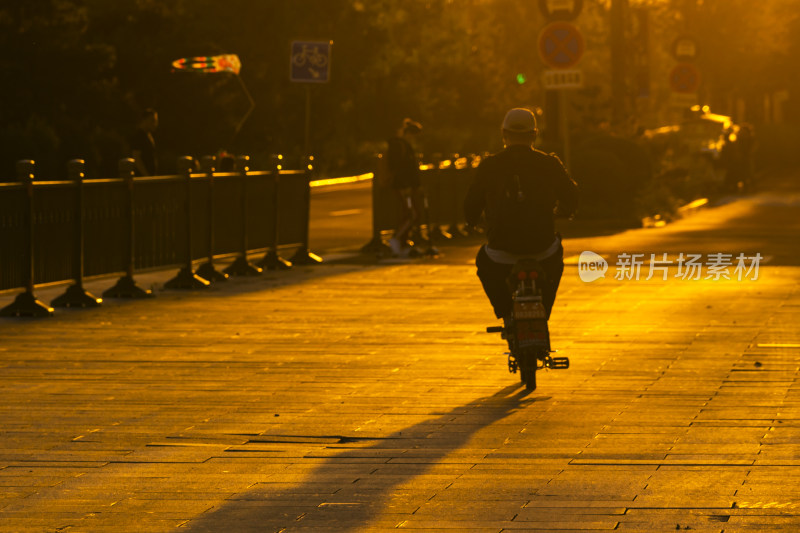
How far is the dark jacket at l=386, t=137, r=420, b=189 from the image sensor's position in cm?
2305

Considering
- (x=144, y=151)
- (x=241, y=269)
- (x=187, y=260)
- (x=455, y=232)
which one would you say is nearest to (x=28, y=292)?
(x=187, y=260)

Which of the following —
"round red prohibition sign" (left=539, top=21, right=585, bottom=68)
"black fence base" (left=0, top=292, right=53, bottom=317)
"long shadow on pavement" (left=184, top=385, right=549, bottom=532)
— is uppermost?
"round red prohibition sign" (left=539, top=21, right=585, bottom=68)

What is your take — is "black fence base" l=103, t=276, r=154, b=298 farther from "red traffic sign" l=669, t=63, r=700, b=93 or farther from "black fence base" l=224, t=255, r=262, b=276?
"red traffic sign" l=669, t=63, r=700, b=93

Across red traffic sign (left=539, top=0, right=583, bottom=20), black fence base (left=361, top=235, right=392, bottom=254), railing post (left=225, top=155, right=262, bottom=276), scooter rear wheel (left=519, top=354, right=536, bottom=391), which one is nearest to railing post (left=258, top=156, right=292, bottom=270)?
railing post (left=225, top=155, right=262, bottom=276)

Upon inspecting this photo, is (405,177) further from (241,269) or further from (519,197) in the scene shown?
(519,197)

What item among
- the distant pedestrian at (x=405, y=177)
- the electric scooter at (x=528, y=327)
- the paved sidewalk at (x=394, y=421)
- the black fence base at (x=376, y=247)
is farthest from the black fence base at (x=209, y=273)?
the electric scooter at (x=528, y=327)

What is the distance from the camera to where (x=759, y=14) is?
232 ft

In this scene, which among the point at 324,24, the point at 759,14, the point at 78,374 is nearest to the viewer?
the point at 78,374

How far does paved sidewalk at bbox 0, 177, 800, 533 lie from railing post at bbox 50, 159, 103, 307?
0.20m

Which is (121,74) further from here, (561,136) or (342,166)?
(561,136)

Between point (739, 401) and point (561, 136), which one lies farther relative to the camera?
point (561, 136)

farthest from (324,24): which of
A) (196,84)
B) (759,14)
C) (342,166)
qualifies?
(759,14)

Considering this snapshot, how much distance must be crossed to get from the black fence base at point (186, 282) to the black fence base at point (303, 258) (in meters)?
3.54

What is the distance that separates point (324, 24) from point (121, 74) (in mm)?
12669
